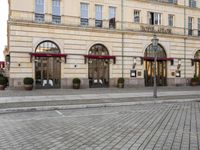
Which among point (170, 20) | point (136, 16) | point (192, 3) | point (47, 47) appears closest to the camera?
point (47, 47)

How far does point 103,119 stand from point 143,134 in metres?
3.04

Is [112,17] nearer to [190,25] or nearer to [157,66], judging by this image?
[157,66]

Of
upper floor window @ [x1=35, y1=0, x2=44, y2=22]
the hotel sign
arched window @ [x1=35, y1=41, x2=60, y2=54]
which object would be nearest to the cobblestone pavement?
arched window @ [x1=35, y1=41, x2=60, y2=54]

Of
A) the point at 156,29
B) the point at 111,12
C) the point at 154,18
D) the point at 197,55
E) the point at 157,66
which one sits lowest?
the point at 157,66

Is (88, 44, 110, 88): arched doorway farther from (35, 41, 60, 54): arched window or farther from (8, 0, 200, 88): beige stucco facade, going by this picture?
(35, 41, 60, 54): arched window

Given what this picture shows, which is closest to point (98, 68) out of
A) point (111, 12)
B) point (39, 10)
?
point (111, 12)

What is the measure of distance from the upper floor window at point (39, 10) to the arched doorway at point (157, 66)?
12629 millimetres

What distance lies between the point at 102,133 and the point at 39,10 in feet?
72.9

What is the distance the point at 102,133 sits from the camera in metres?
8.43

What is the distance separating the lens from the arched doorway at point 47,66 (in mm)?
28203

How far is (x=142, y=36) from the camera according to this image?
109 ft

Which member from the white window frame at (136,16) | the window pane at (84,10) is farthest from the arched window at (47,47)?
the white window frame at (136,16)

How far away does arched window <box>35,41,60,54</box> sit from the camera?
28.3 metres

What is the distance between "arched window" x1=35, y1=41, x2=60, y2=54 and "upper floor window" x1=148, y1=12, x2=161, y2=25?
12152 mm
